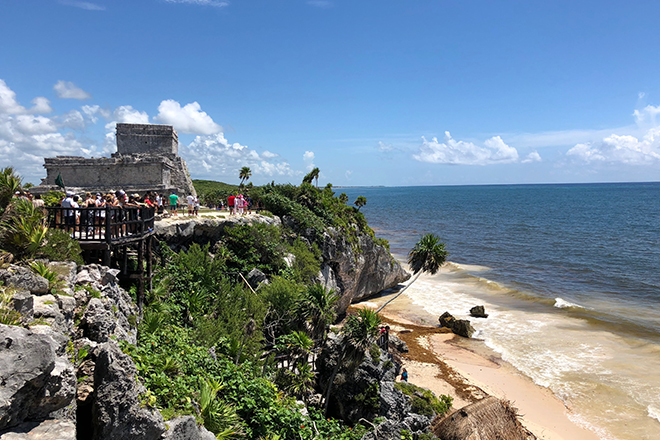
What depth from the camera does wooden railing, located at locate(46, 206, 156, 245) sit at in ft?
34.6

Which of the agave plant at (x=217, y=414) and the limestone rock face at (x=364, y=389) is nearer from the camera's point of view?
the agave plant at (x=217, y=414)

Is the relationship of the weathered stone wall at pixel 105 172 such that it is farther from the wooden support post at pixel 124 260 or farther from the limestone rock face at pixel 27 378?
the limestone rock face at pixel 27 378

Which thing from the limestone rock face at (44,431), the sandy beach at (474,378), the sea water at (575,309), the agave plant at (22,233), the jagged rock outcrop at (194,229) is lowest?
the sandy beach at (474,378)

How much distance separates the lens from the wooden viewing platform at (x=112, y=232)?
34.6ft

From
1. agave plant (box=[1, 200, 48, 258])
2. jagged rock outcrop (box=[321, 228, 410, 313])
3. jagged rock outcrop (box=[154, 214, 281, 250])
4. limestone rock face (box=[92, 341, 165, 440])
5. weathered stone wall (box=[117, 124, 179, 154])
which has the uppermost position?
weathered stone wall (box=[117, 124, 179, 154])

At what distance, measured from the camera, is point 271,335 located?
16.3 metres

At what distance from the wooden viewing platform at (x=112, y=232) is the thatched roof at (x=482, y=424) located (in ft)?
35.4

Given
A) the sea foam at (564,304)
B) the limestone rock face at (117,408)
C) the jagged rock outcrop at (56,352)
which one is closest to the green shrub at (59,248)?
the jagged rock outcrop at (56,352)

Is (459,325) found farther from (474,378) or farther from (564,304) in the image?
(564,304)

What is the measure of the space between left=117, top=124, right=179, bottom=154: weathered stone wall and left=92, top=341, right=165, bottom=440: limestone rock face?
22.6 meters

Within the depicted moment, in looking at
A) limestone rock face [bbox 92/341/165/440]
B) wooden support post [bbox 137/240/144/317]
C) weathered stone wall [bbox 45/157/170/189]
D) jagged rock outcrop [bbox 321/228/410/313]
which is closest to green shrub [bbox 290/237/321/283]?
jagged rock outcrop [bbox 321/228/410/313]

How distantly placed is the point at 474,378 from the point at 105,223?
57.4ft

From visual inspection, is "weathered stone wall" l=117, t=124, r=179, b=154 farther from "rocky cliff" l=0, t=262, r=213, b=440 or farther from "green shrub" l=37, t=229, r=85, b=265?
"rocky cliff" l=0, t=262, r=213, b=440

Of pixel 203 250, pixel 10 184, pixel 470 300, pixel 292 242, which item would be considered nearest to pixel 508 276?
pixel 470 300
